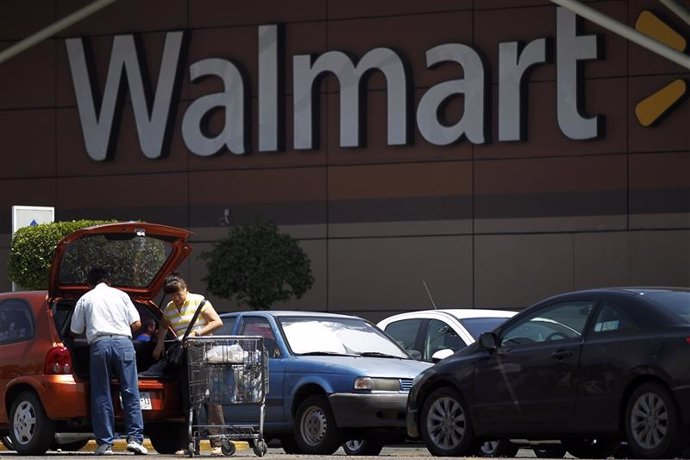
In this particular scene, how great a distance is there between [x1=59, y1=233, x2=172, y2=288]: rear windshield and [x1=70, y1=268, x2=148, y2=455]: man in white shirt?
1.89ft

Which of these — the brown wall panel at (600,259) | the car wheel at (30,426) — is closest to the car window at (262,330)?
the car wheel at (30,426)

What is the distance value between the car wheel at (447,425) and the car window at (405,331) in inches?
137

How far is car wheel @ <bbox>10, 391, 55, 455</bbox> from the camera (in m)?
14.7

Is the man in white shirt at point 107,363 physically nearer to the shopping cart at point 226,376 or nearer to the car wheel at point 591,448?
the shopping cart at point 226,376

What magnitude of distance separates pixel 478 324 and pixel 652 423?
215 inches

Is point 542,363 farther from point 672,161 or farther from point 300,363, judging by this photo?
point 672,161

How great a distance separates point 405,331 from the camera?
1895cm

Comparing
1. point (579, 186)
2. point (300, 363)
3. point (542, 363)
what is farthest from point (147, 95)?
point (542, 363)

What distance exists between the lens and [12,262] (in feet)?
88.3

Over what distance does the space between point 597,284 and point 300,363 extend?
1311 centimetres

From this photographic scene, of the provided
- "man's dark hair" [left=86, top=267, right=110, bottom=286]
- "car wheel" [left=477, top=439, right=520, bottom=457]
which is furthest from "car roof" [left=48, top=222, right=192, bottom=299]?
"car wheel" [left=477, top=439, right=520, bottom=457]

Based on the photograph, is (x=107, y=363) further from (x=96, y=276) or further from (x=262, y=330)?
(x=262, y=330)

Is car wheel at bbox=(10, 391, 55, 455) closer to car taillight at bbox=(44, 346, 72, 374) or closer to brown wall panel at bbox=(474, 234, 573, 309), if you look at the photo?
car taillight at bbox=(44, 346, 72, 374)

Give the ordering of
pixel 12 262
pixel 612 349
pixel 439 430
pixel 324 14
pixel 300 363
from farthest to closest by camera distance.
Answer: pixel 324 14, pixel 12 262, pixel 300 363, pixel 439 430, pixel 612 349
